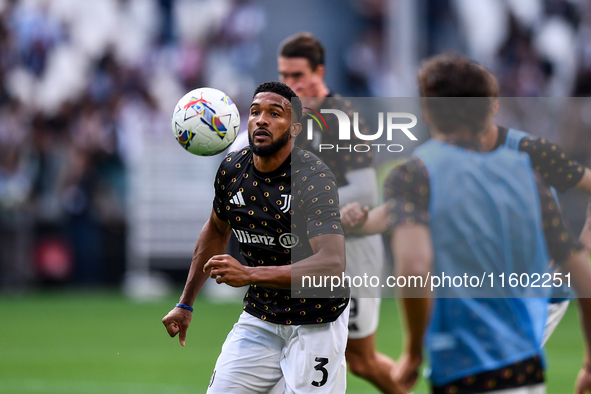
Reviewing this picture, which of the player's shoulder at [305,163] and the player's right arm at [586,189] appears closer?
the player's right arm at [586,189]

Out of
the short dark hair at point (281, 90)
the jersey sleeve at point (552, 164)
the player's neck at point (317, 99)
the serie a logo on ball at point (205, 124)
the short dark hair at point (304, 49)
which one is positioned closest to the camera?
the jersey sleeve at point (552, 164)

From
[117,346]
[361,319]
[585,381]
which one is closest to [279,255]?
[585,381]

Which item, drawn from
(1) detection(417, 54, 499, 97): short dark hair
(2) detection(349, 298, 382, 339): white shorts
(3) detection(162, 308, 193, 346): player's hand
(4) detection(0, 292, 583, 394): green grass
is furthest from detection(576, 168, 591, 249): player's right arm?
(4) detection(0, 292, 583, 394): green grass

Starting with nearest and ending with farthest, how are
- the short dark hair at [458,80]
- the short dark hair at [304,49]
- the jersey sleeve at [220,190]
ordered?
1. the short dark hair at [458,80]
2. the jersey sleeve at [220,190]
3. the short dark hair at [304,49]

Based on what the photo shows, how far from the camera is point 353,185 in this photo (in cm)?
600

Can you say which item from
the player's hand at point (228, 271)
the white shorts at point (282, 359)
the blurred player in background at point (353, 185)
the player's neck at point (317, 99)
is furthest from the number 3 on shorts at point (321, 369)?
the player's neck at point (317, 99)

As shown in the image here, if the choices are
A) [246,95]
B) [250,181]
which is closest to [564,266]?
[250,181]

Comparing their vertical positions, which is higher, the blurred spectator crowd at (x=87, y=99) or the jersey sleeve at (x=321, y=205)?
the blurred spectator crowd at (x=87, y=99)

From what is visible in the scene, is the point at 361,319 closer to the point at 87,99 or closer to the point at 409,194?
the point at 409,194

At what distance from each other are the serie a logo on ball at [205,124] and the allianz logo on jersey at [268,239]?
47 cm

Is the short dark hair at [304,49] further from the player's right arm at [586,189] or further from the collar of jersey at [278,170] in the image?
the player's right arm at [586,189]

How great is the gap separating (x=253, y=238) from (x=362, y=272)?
194cm

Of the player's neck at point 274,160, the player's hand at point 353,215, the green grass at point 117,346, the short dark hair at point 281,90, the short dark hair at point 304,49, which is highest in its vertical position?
the short dark hair at point 304,49

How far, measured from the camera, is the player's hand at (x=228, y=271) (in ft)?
12.9
